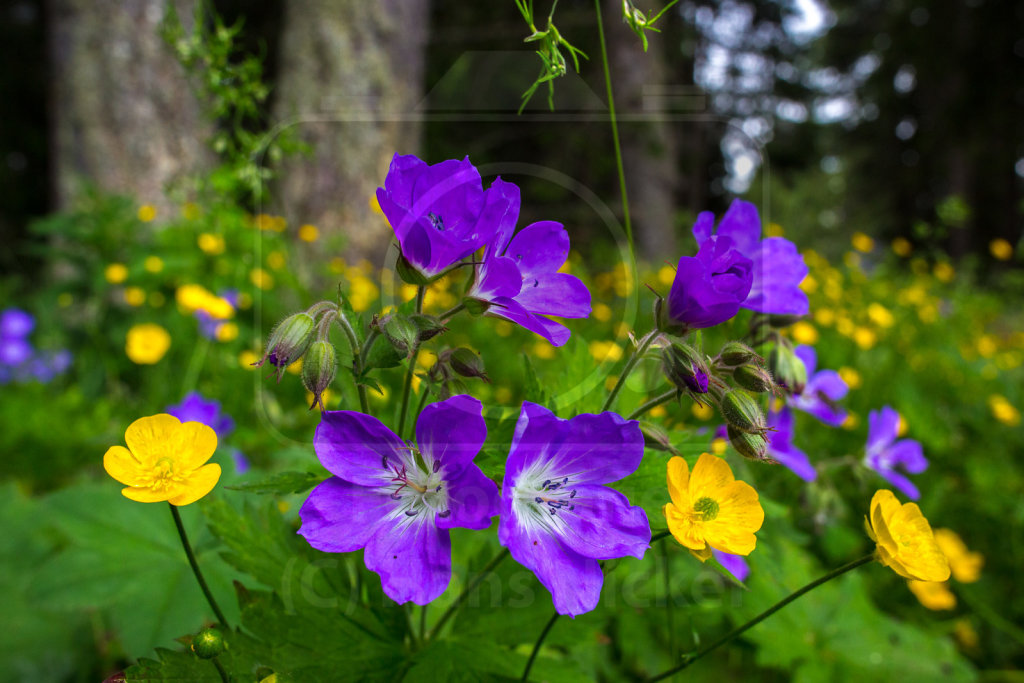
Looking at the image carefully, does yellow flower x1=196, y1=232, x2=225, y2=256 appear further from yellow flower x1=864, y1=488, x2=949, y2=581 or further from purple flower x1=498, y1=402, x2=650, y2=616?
yellow flower x1=864, y1=488, x2=949, y2=581

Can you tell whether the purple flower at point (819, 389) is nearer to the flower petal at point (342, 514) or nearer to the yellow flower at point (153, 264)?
the flower petal at point (342, 514)

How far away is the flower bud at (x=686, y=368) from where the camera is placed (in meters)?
0.75

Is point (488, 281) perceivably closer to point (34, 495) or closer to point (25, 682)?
point (25, 682)

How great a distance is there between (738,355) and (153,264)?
2.97 metres

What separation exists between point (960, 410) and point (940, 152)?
1038cm

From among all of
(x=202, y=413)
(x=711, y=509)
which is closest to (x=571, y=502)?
(x=711, y=509)

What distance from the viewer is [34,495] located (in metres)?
2.26

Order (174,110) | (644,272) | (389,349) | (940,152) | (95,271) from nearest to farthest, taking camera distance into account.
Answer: (389,349) < (95,271) < (174,110) < (644,272) < (940,152)

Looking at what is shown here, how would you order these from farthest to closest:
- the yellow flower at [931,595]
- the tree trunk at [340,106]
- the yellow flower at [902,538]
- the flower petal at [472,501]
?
the tree trunk at [340,106]
the yellow flower at [931,595]
the yellow flower at [902,538]
the flower petal at [472,501]

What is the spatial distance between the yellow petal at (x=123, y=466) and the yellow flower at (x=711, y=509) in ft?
1.95

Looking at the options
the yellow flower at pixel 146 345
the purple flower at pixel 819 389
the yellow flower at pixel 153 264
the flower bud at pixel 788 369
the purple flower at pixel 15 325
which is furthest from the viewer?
the purple flower at pixel 15 325

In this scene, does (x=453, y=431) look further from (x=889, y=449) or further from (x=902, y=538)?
(x=889, y=449)

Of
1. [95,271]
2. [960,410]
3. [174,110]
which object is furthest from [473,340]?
[174,110]

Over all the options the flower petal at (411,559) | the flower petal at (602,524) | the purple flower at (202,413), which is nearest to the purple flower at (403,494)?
the flower petal at (411,559)
